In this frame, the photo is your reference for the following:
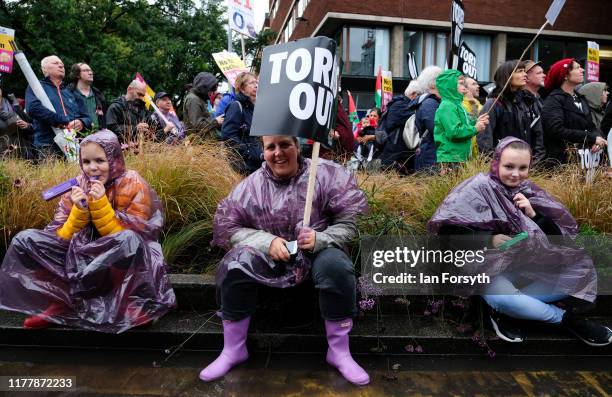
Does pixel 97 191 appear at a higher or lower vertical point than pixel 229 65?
lower

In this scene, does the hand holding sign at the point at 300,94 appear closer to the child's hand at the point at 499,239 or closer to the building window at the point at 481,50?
the child's hand at the point at 499,239

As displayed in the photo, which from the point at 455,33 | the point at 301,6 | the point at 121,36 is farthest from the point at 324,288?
the point at 301,6

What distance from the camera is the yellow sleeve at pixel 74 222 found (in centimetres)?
272

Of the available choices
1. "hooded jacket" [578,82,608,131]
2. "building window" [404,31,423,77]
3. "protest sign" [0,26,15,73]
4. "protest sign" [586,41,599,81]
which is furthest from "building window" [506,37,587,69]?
"protest sign" [0,26,15,73]

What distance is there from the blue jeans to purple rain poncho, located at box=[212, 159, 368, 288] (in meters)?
0.92

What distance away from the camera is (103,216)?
8.87ft

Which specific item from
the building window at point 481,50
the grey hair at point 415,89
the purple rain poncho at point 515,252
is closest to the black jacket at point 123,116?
the grey hair at point 415,89

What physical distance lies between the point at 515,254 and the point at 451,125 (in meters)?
1.82

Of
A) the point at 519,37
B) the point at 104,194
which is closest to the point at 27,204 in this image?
the point at 104,194

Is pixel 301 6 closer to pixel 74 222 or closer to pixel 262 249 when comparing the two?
pixel 74 222

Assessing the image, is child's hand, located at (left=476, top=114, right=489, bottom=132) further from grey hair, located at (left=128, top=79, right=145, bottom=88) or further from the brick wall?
the brick wall

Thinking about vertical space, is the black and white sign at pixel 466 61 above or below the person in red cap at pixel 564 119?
above

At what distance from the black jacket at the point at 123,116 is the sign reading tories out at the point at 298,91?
3.35m

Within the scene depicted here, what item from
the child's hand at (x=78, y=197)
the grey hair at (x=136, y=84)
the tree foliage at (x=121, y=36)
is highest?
the tree foliage at (x=121, y=36)
